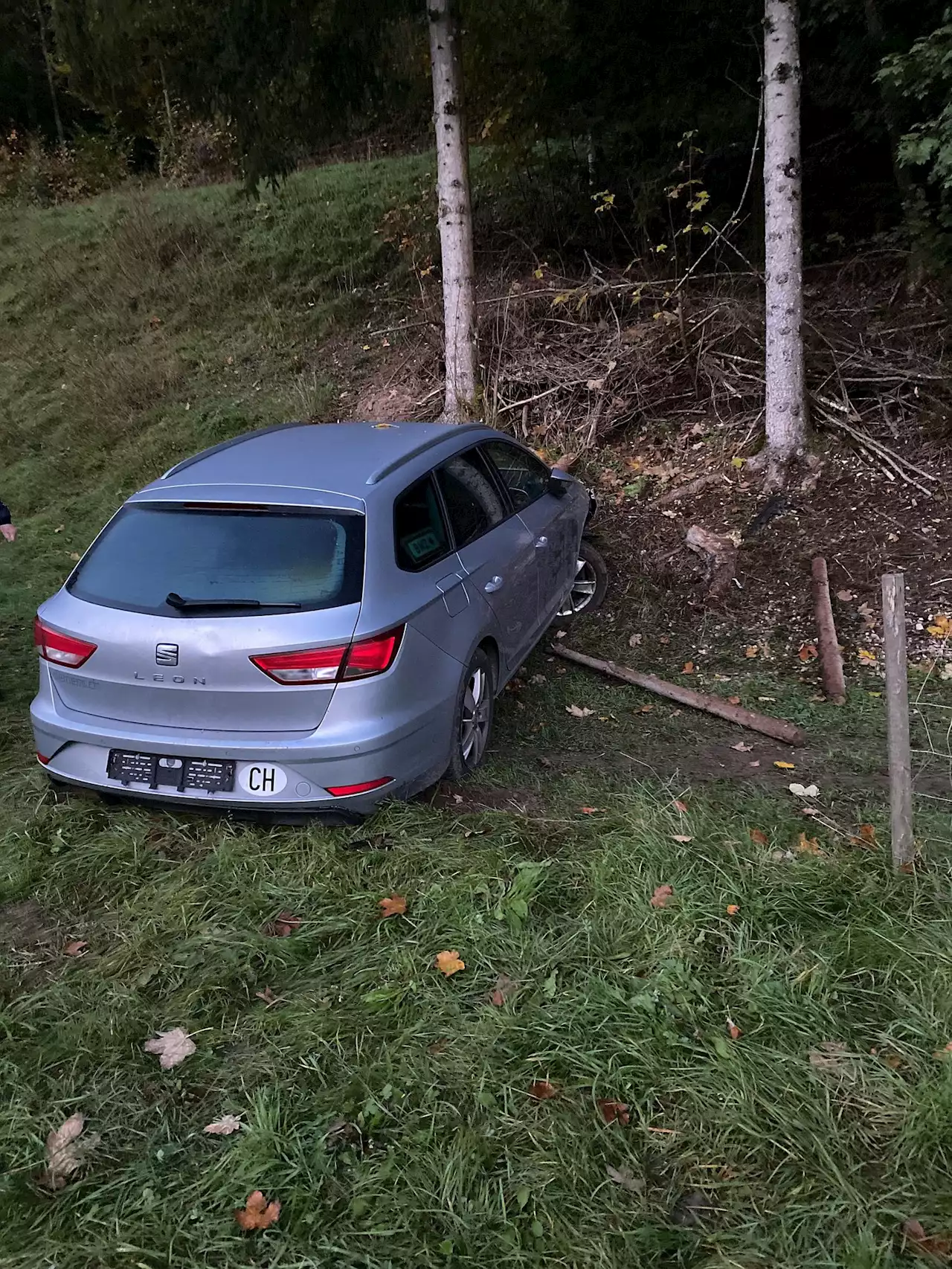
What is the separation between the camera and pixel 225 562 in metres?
3.59

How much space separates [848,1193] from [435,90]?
887cm

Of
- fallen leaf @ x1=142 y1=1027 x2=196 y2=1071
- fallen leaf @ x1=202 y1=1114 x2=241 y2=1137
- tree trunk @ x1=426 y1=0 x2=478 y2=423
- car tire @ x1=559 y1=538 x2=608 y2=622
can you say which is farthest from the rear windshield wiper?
tree trunk @ x1=426 y1=0 x2=478 y2=423

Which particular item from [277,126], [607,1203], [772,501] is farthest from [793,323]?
[607,1203]

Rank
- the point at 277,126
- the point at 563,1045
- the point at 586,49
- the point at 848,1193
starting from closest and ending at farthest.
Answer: the point at 848,1193
the point at 563,1045
the point at 277,126
the point at 586,49

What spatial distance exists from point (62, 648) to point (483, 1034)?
233 centimetres

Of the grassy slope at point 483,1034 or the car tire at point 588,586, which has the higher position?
the grassy slope at point 483,1034

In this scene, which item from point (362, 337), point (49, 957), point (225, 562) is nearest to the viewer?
point (49, 957)

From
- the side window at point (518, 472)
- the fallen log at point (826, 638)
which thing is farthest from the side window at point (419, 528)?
the fallen log at point (826, 638)

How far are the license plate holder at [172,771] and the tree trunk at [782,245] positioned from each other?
17.6 ft

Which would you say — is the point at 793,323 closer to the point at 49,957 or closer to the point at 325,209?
the point at 49,957

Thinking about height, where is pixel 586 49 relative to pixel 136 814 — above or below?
above

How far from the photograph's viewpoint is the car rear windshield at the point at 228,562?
3486 mm

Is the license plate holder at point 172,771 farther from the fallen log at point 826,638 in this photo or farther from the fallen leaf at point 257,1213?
the fallen log at point 826,638

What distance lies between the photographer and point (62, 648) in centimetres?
368
